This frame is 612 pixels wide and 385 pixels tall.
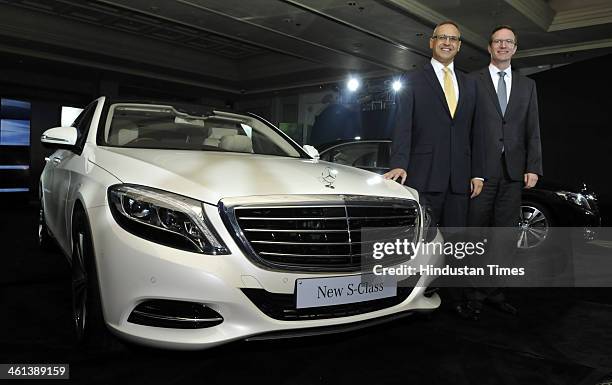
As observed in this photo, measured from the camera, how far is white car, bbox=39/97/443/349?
1.44 metres

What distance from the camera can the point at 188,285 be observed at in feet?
4.64

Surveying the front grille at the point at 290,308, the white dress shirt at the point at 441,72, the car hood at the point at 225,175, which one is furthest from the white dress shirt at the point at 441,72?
the front grille at the point at 290,308

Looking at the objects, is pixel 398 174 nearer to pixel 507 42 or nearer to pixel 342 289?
pixel 507 42

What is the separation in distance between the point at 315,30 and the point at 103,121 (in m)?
6.68

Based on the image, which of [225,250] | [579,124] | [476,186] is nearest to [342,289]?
[225,250]

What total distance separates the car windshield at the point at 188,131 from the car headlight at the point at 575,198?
325cm

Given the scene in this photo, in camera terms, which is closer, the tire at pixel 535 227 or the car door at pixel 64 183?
the car door at pixel 64 183

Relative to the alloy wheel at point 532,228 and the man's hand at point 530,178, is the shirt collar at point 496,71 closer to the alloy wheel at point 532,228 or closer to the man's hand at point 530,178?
the man's hand at point 530,178

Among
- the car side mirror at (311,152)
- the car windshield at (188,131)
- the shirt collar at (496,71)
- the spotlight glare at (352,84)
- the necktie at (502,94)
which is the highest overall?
the spotlight glare at (352,84)

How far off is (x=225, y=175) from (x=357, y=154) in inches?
121

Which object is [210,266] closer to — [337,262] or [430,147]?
[337,262]

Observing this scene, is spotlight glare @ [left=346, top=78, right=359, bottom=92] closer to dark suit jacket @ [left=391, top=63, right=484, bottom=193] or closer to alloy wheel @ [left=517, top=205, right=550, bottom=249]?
alloy wheel @ [left=517, top=205, right=550, bottom=249]

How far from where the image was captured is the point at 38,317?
2.38 meters

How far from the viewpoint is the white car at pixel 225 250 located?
56.6 inches
